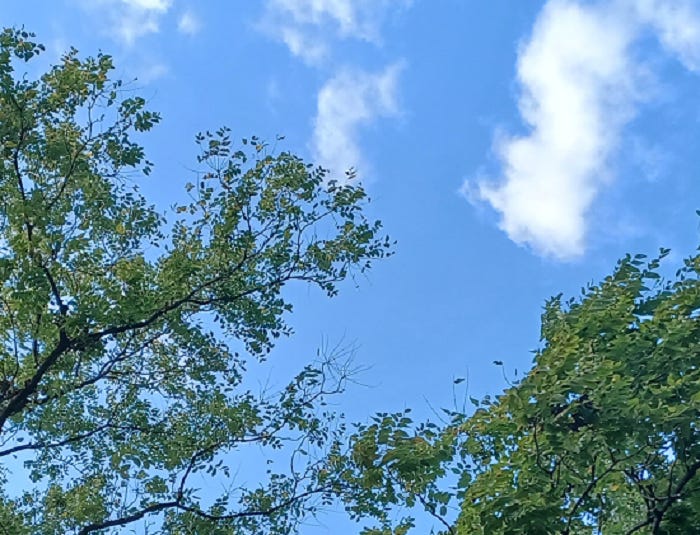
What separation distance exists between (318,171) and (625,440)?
5693 mm

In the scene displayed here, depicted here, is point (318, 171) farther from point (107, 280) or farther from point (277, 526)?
point (277, 526)

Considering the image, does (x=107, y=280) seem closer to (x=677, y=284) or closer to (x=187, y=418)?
(x=187, y=418)

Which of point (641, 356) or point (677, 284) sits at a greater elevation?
point (677, 284)

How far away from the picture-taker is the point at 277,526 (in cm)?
823

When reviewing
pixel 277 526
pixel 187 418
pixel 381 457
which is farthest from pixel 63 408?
pixel 381 457

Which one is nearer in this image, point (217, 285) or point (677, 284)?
point (677, 284)

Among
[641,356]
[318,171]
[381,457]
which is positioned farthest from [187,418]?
[641,356]

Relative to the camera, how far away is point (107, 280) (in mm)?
7598

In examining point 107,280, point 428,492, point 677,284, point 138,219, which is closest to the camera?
point 428,492

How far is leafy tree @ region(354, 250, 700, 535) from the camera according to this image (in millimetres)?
3531

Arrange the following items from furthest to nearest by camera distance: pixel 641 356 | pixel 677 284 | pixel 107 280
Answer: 1. pixel 107 280
2. pixel 677 284
3. pixel 641 356

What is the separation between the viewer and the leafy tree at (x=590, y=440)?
11.6 feet

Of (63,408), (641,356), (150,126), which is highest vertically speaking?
(150,126)

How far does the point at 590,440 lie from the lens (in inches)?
142
